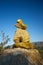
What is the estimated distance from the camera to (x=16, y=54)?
15.7m

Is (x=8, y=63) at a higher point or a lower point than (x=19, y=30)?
lower

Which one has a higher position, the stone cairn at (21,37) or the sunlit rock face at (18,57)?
the stone cairn at (21,37)

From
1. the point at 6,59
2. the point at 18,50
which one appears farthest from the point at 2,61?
the point at 18,50

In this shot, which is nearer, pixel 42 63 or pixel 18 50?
pixel 18 50

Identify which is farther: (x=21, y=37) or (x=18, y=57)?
(x=21, y=37)

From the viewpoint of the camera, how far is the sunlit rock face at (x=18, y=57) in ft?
50.9

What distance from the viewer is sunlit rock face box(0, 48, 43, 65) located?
1552cm

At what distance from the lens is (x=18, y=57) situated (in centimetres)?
1566

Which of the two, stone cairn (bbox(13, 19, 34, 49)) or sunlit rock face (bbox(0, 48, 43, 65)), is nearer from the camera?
sunlit rock face (bbox(0, 48, 43, 65))

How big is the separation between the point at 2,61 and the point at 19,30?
8.38ft

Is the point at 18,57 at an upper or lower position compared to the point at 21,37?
lower

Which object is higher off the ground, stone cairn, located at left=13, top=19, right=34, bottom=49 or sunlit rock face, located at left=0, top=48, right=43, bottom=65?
stone cairn, located at left=13, top=19, right=34, bottom=49

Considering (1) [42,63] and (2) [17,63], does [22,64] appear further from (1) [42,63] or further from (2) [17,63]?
(1) [42,63]

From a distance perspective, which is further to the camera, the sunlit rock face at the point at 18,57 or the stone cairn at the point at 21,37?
the stone cairn at the point at 21,37
